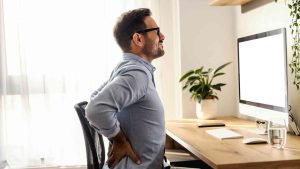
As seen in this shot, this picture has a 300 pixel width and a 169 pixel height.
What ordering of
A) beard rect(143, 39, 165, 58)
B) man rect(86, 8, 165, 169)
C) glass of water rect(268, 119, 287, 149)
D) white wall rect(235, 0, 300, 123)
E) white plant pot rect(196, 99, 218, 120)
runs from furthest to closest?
white plant pot rect(196, 99, 218, 120)
white wall rect(235, 0, 300, 123)
glass of water rect(268, 119, 287, 149)
beard rect(143, 39, 165, 58)
man rect(86, 8, 165, 169)

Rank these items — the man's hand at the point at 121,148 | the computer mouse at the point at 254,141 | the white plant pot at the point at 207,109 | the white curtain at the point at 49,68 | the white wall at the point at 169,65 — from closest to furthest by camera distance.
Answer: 1. the man's hand at the point at 121,148
2. the computer mouse at the point at 254,141
3. the white plant pot at the point at 207,109
4. the white curtain at the point at 49,68
5. the white wall at the point at 169,65

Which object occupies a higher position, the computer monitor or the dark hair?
the dark hair

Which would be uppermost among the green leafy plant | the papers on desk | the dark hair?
the dark hair

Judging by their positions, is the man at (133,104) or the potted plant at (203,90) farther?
the potted plant at (203,90)

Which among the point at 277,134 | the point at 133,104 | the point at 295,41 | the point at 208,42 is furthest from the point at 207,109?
the point at 133,104

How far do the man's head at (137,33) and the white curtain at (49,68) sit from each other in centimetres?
152

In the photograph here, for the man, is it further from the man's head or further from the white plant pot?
the white plant pot

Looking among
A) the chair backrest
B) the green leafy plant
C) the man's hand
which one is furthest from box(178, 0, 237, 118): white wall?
the man's hand

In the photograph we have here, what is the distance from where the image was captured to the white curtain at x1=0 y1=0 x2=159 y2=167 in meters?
3.12

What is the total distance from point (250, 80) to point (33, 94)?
1739 millimetres

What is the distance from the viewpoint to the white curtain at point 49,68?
3.12 meters

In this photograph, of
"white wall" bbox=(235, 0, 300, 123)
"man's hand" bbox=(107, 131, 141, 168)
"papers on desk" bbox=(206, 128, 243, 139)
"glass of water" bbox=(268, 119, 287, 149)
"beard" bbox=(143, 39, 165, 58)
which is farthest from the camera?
"white wall" bbox=(235, 0, 300, 123)

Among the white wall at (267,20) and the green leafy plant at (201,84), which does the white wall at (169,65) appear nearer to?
the green leafy plant at (201,84)

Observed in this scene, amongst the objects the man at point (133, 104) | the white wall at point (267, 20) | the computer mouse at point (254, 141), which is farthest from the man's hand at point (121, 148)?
the white wall at point (267, 20)
